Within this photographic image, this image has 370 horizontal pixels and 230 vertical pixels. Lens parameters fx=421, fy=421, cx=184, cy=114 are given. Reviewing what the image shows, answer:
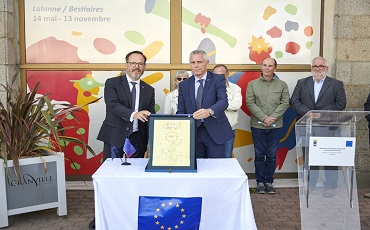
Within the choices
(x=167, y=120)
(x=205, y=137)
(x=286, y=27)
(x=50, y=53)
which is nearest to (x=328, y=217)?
(x=205, y=137)

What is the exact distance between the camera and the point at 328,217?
357 cm

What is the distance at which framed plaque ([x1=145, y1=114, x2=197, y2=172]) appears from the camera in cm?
322

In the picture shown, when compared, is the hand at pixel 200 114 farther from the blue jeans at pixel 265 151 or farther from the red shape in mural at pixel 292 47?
the red shape in mural at pixel 292 47

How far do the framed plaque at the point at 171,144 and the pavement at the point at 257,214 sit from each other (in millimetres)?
1469

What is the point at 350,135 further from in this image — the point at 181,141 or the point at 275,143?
the point at 275,143

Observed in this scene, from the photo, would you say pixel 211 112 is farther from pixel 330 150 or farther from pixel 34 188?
pixel 34 188

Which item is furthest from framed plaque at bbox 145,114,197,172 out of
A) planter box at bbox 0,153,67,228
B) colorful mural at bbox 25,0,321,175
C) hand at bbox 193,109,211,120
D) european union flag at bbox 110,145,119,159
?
colorful mural at bbox 25,0,321,175

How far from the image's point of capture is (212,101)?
13.1 ft

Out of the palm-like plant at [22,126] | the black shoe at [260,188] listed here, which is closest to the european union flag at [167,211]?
the palm-like plant at [22,126]

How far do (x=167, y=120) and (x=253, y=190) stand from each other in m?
2.70

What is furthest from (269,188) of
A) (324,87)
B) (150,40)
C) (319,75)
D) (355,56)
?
(150,40)

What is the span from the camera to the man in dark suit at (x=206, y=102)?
3.92m

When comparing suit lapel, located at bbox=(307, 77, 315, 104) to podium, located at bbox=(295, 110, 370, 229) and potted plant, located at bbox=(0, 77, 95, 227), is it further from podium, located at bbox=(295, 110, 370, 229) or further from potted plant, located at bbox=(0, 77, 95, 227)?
potted plant, located at bbox=(0, 77, 95, 227)

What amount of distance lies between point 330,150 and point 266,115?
2.02 metres
